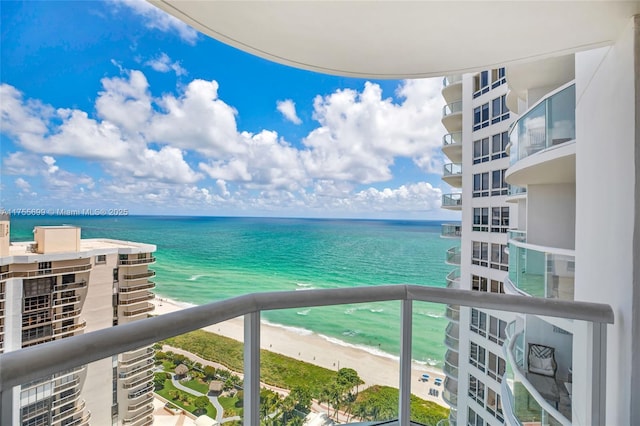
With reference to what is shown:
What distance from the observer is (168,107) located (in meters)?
29.4

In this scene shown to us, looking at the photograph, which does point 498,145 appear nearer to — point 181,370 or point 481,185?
point 481,185

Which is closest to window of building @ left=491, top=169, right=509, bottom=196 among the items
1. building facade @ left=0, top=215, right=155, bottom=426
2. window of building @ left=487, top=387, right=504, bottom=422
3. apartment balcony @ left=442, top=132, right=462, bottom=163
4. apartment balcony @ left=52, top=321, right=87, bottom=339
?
apartment balcony @ left=442, top=132, right=462, bottom=163

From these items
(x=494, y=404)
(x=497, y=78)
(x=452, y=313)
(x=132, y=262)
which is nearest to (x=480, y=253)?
(x=497, y=78)

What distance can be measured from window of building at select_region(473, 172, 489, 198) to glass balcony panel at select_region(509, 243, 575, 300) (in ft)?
25.9

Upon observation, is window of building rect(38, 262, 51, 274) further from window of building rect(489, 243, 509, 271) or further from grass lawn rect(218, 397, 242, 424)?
window of building rect(489, 243, 509, 271)

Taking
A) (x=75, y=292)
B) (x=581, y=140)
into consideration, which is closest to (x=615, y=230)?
(x=581, y=140)

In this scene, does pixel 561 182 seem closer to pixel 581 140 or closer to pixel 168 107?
pixel 581 140

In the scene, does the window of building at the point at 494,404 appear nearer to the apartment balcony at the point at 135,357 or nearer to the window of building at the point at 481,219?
the apartment balcony at the point at 135,357

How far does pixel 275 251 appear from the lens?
26984mm

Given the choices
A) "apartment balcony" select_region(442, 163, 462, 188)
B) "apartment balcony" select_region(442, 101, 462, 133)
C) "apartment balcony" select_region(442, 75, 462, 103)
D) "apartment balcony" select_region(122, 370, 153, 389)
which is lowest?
"apartment balcony" select_region(122, 370, 153, 389)

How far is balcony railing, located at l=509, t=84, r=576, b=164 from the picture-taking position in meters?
4.12

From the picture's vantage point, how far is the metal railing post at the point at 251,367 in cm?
141

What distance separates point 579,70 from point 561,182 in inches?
167

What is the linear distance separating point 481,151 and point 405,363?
13.1 m
